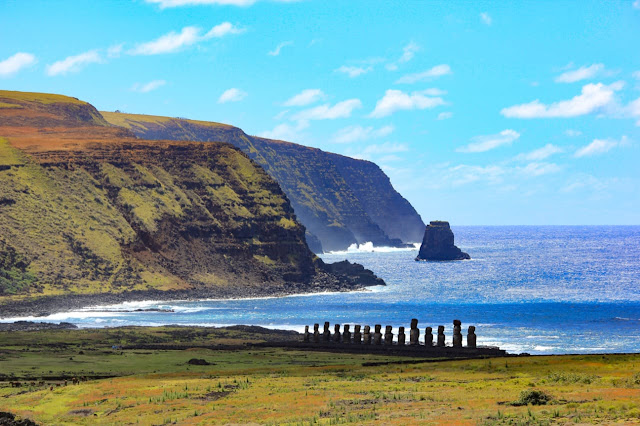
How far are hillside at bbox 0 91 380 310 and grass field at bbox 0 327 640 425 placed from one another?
257ft

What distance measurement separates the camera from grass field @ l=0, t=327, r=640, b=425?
1252 inches

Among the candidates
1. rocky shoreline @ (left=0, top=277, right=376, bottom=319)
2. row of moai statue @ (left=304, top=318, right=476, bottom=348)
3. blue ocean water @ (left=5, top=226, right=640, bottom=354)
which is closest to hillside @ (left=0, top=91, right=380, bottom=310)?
rocky shoreline @ (left=0, top=277, right=376, bottom=319)

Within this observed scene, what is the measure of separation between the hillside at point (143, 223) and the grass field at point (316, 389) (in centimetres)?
7843

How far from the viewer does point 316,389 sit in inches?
1571

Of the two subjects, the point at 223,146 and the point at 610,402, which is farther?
the point at 223,146

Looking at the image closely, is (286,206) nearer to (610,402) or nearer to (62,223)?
(62,223)

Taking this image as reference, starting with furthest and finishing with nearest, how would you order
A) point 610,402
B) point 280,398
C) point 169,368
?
1. point 169,368
2. point 280,398
3. point 610,402

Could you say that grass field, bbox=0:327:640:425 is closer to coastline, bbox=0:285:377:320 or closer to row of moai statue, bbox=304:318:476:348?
row of moai statue, bbox=304:318:476:348

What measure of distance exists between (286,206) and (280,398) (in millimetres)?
149034

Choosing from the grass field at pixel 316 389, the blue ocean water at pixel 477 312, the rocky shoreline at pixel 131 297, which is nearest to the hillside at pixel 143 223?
the rocky shoreline at pixel 131 297

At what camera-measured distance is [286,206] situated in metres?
186

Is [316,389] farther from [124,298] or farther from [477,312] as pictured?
[124,298]

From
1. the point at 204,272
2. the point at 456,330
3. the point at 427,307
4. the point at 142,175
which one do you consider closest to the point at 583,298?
the point at 427,307

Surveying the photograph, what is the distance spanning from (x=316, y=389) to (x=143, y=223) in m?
126
